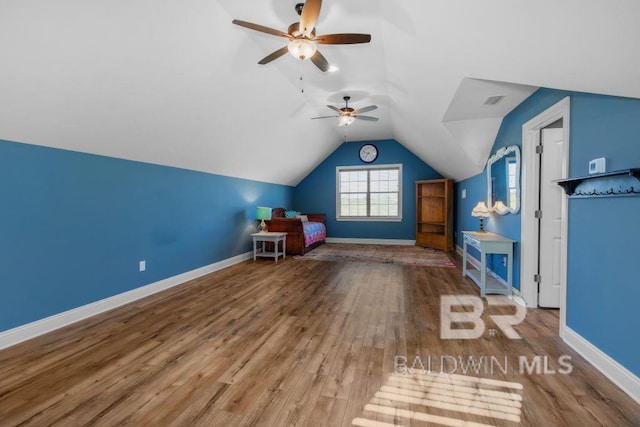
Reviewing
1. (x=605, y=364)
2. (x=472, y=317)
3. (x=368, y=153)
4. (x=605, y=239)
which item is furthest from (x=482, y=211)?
(x=368, y=153)

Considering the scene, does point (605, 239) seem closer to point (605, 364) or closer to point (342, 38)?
point (605, 364)

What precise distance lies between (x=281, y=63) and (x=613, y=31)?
317 cm

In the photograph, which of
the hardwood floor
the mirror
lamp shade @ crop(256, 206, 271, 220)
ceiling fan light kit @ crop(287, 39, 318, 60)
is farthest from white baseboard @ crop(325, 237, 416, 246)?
ceiling fan light kit @ crop(287, 39, 318, 60)

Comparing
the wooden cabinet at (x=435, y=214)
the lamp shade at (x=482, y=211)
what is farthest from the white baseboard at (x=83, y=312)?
the wooden cabinet at (x=435, y=214)

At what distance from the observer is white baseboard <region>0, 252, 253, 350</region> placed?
7.54 ft

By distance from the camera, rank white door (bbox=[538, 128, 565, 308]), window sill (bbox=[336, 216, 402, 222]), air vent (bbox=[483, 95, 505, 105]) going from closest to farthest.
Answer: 1. white door (bbox=[538, 128, 565, 308])
2. air vent (bbox=[483, 95, 505, 105])
3. window sill (bbox=[336, 216, 402, 222])

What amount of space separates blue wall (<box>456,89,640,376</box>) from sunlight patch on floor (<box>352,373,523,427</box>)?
77cm

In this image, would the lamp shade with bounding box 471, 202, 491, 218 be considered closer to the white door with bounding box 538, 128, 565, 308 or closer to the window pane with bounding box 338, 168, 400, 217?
the white door with bounding box 538, 128, 565, 308

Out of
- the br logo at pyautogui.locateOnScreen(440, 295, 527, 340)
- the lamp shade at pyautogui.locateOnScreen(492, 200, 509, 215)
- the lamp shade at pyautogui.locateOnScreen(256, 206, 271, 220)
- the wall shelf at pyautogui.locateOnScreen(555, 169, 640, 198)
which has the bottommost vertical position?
the br logo at pyautogui.locateOnScreen(440, 295, 527, 340)

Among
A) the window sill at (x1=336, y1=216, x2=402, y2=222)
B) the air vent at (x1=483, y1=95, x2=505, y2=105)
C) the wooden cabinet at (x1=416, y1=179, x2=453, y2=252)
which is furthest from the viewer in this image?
the window sill at (x1=336, y1=216, x2=402, y2=222)

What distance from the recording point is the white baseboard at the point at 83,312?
2297 mm

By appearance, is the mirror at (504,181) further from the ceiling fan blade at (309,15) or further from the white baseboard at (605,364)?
the ceiling fan blade at (309,15)

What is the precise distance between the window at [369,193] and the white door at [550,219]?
4751mm

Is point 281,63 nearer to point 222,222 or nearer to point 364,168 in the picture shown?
point 222,222
